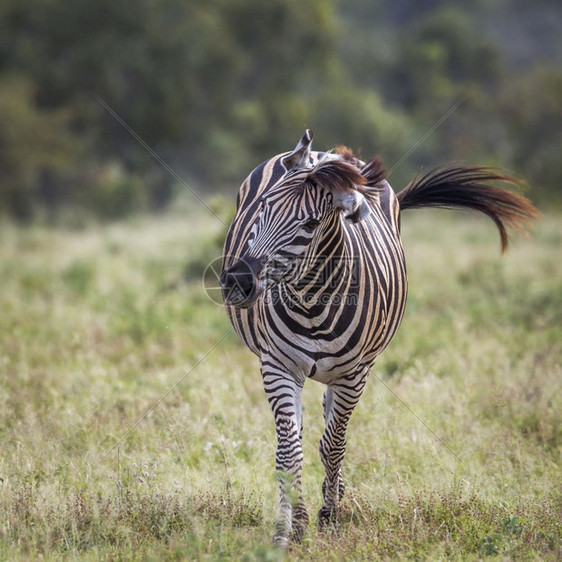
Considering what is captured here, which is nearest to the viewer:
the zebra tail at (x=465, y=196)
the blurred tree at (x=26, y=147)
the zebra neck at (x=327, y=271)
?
the zebra neck at (x=327, y=271)

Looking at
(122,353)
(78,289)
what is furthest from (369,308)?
(78,289)

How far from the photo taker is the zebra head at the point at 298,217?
3.72 meters

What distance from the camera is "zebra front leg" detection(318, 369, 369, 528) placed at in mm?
4469

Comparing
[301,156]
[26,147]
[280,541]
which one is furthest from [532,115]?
[280,541]

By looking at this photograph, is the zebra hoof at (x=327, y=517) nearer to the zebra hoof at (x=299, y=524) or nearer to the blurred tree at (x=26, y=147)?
the zebra hoof at (x=299, y=524)

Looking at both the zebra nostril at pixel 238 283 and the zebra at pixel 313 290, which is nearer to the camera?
the zebra nostril at pixel 238 283

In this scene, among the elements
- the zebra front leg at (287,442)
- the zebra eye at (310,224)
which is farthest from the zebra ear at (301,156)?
the zebra front leg at (287,442)

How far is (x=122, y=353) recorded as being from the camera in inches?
328

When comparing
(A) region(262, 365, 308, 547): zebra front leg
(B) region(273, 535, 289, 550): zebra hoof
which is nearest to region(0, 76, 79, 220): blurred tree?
(A) region(262, 365, 308, 547): zebra front leg

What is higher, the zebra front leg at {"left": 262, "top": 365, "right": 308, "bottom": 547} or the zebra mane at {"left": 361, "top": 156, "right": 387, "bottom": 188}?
the zebra mane at {"left": 361, "top": 156, "right": 387, "bottom": 188}

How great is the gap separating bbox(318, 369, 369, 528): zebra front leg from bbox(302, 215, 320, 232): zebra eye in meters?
1.03

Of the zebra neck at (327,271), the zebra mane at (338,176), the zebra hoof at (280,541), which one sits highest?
the zebra mane at (338,176)

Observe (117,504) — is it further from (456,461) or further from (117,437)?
(456,461)

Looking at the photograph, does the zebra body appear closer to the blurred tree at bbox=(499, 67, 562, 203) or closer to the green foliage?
the green foliage
